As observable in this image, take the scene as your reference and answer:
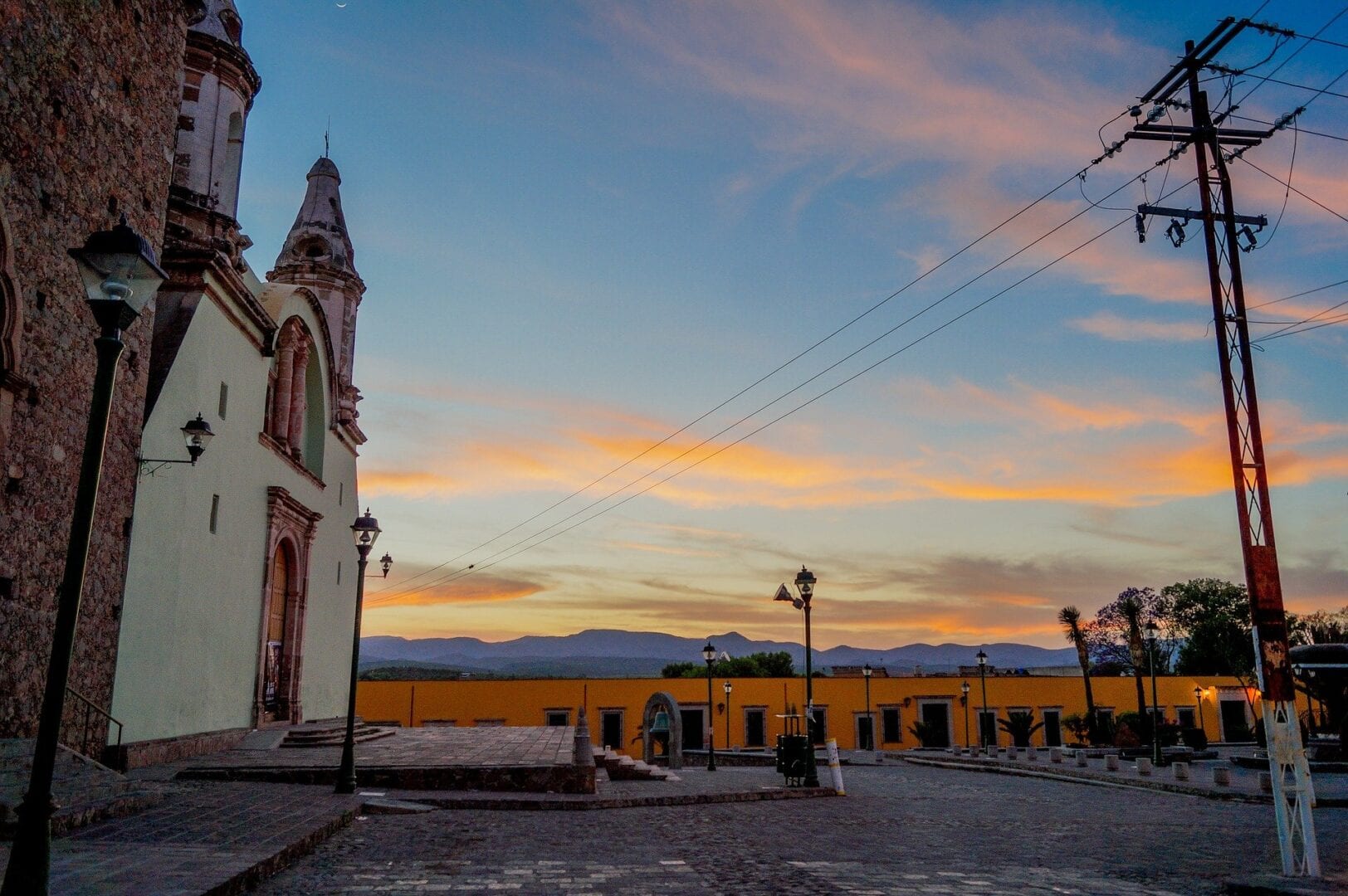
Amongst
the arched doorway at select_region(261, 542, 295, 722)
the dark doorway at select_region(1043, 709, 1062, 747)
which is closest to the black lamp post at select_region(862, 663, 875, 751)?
the dark doorway at select_region(1043, 709, 1062, 747)

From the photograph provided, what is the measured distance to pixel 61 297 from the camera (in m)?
11.3

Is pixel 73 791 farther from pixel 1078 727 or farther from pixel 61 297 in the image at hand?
pixel 1078 727

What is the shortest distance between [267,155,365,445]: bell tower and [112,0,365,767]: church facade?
5 cm

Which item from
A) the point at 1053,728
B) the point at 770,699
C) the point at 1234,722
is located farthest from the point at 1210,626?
the point at 770,699

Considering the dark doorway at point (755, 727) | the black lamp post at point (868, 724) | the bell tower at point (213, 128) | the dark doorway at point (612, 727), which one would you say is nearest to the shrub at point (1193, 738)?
the black lamp post at point (868, 724)

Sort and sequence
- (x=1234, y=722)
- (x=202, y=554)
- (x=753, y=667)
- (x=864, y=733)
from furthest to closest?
(x=753, y=667) → (x=1234, y=722) → (x=864, y=733) → (x=202, y=554)

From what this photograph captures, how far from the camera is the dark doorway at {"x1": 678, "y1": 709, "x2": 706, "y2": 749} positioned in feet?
140

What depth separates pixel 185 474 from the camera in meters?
15.1

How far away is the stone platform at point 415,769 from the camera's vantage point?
13336 millimetres

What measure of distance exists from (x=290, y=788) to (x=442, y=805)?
1.96 m

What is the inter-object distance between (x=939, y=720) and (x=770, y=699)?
8332 millimetres

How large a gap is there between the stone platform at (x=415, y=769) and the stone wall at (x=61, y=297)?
2.30 m

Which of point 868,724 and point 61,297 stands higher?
point 61,297

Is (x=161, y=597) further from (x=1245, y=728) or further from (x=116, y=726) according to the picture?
(x=1245, y=728)
